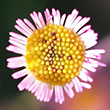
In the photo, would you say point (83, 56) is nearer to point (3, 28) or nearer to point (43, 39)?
point (43, 39)

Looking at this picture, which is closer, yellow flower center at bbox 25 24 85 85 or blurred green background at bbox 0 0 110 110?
yellow flower center at bbox 25 24 85 85

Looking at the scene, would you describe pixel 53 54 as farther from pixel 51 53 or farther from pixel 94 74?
pixel 94 74

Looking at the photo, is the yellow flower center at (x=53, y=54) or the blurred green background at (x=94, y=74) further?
the blurred green background at (x=94, y=74)

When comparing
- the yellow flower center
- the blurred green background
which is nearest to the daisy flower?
the yellow flower center

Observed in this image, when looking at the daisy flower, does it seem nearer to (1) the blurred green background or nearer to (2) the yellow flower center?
(2) the yellow flower center

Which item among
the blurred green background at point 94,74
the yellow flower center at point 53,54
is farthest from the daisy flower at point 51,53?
the blurred green background at point 94,74

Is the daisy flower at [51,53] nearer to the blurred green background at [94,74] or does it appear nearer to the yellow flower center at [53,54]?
the yellow flower center at [53,54]

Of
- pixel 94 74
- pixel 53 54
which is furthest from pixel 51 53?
pixel 94 74
